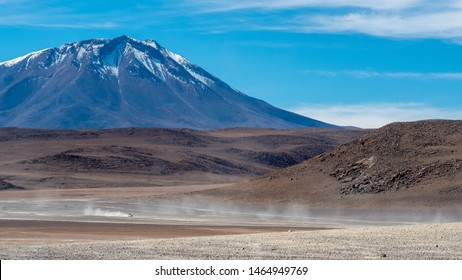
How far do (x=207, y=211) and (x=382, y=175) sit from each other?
1283cm

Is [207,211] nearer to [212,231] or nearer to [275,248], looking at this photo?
[212,231]

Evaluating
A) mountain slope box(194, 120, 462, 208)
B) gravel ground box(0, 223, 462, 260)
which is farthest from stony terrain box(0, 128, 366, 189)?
gravel ground box(0, 223, 462, 260)

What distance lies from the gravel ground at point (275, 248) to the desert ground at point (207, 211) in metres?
0.03

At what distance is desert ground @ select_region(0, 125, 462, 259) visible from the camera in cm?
2764

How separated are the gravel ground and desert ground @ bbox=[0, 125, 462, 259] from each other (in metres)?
0.03

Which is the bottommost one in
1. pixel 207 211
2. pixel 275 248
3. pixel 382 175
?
pixel 207 211

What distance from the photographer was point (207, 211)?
6862cm

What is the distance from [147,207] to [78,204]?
7.00 m

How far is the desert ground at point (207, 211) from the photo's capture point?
90.7ft

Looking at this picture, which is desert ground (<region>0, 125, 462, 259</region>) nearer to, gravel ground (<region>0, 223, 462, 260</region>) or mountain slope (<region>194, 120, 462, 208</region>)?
gravel ground (<region>0, 223, 462, 260</region>)

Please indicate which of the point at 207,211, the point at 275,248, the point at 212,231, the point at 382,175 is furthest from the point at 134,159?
the point at 275,248

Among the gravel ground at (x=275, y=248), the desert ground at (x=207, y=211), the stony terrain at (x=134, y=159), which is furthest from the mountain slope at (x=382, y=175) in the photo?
the stony terrain at (x=134, y=159)
